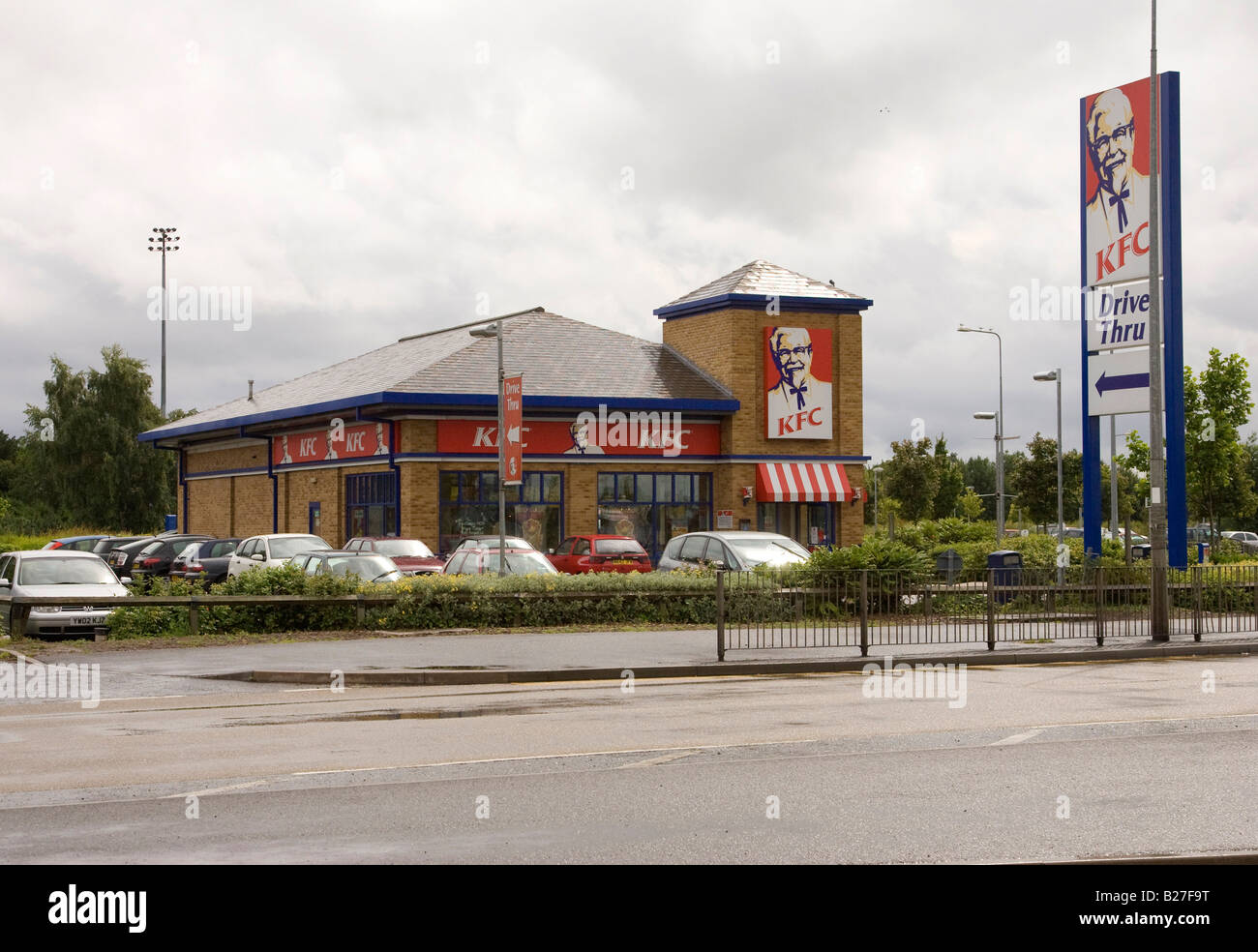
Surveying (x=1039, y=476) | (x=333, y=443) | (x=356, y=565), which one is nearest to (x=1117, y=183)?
(x=356, y=565)

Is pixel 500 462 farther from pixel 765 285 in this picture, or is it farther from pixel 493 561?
pixel 765 285

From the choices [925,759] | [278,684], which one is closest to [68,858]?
[925,759]

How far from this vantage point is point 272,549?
30.6 m

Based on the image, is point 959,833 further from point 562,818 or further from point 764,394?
point 764,394

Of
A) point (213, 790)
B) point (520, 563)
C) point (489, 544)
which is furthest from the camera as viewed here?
point (489, 544)

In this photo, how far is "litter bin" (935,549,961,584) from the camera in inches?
890

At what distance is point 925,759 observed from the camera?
33.6 ft

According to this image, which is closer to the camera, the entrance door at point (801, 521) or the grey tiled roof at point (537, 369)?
the grey tiled roof at point (537, 369)

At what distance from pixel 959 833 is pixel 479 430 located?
33395mm

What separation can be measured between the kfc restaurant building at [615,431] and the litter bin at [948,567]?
632 inches

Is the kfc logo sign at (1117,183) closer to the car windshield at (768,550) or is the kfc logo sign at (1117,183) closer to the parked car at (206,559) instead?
the car windshield at (768,550)

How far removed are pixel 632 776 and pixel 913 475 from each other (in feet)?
209

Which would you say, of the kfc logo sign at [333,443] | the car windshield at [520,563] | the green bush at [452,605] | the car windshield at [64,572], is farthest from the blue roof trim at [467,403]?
the car windshield at [64,572]

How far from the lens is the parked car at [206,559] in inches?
1348
